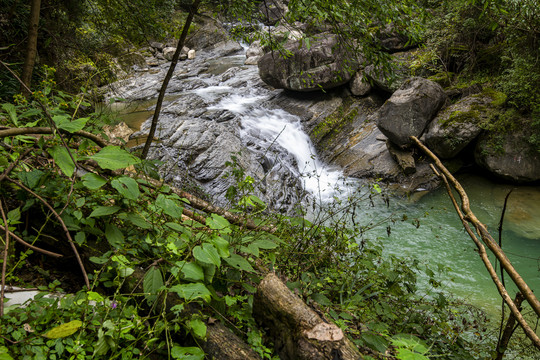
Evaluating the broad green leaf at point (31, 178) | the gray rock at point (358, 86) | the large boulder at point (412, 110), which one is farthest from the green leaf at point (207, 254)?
the gray rock at point (358, 86)

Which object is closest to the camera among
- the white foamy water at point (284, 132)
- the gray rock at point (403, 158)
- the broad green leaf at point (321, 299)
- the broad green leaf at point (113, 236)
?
the broad green leaf at point (113, 236)

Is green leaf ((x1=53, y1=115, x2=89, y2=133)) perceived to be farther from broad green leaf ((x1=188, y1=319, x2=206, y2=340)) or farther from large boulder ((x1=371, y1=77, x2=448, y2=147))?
large boulder ((x1=371, y1=77, x2=448, y2=147))

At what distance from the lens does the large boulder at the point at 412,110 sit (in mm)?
8516

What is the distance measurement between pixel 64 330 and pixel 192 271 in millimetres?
580

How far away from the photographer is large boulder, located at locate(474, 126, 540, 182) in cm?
746

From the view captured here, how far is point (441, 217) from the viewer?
283 inches

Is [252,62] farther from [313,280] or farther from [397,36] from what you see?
[313,280]

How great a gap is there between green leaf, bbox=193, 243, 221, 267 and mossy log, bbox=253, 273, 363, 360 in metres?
0.48

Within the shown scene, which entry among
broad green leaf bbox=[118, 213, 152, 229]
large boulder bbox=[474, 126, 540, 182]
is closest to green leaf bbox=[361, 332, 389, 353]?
broad green leaf bbox=[118, 213, 152, 229]

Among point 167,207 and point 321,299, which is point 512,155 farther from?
point 167,207

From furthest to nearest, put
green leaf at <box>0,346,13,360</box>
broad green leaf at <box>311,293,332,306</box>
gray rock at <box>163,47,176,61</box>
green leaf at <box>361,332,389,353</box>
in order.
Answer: gray rock at <box>163,47,176,61</box> < broad green leaf at <box>311,293,332,306</box> < green leaf at <box>361,332,389,353</box> < green leaf at <box>0,346,13,360</box>

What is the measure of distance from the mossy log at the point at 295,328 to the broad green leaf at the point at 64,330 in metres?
0.96

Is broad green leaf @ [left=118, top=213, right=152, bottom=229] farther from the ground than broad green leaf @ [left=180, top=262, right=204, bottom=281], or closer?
farther from the ground

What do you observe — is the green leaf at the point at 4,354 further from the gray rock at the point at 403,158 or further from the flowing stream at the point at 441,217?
the gray rock at the point at 403,158
